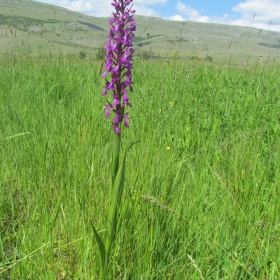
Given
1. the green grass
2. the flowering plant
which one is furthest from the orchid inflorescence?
the green grass

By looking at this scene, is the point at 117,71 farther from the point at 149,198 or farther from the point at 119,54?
the point at 149,198

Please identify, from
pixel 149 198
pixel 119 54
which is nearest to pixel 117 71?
pixel 119 54

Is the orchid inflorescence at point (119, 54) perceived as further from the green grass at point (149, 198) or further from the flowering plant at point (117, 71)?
the green grass at point (149, 198)

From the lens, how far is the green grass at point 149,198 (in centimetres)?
127

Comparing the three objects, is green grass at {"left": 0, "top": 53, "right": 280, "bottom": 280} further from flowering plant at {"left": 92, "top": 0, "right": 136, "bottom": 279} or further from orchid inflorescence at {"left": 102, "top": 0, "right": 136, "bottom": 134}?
orchid inflorescence at {"left": 102, "top": 0, "right": 136, "bottom": 134}

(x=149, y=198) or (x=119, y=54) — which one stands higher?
(x=119, y=54)

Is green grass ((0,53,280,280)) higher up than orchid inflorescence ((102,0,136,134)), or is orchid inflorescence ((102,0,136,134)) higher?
orchid inflorescence ((102,0,136,134))

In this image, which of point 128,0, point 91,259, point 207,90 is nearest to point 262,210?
point 91,259

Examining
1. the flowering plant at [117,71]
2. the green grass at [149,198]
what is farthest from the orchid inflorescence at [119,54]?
the green grass at [149,198]

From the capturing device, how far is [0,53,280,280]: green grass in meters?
1.27

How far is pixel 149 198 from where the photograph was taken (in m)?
1.32

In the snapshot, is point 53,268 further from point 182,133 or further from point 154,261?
point 182,133

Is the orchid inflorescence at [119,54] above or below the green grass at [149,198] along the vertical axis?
above

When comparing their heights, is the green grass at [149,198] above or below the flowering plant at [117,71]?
below
